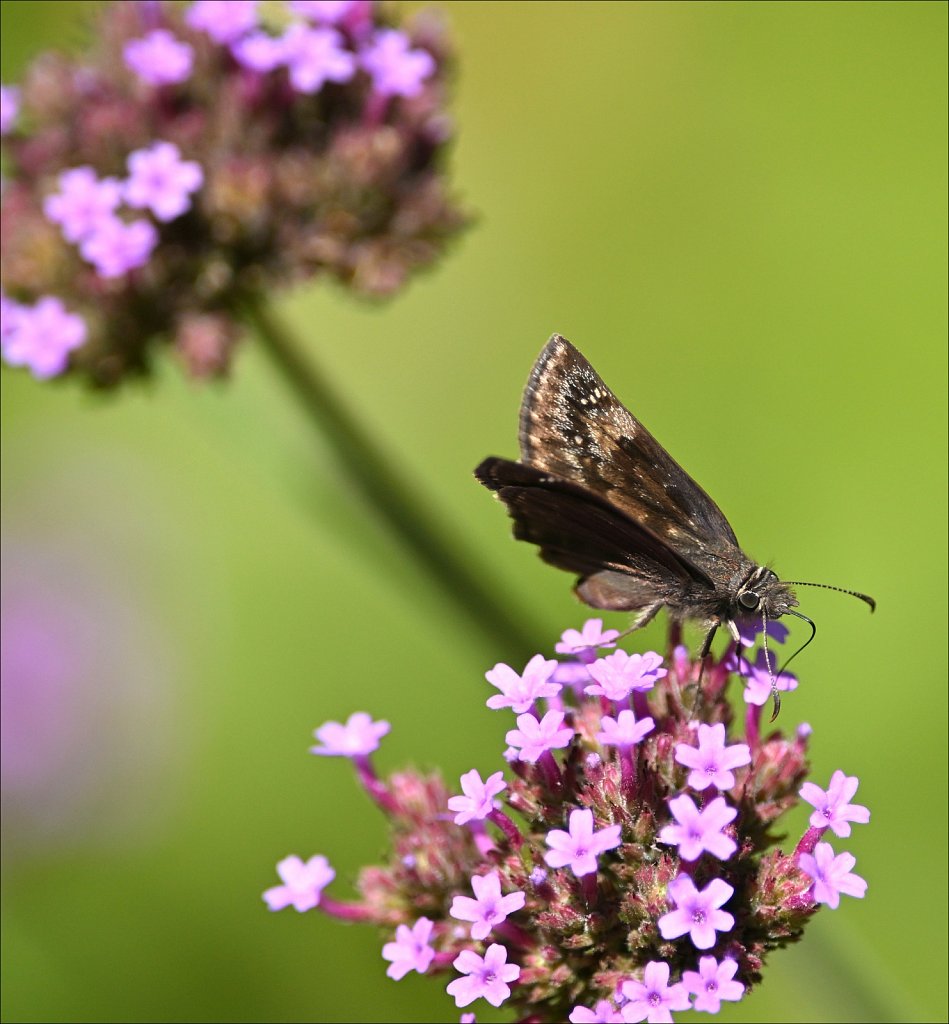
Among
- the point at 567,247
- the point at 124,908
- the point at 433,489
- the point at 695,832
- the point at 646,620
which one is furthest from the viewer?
the point at 567,247

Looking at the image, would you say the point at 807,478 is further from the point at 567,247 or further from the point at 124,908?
the point at 124,908

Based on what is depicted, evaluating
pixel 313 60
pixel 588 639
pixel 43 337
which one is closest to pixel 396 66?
pixel 313 60

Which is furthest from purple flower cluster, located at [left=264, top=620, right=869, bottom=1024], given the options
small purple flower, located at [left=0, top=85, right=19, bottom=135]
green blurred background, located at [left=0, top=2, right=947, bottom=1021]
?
small purple flower, located at [left=0, top=85, right=19, bottom=135]

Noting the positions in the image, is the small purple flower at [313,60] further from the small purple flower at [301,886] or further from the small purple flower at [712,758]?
the small purple flower at [712,758]

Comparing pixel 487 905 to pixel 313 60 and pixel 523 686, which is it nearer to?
pixel 523 686

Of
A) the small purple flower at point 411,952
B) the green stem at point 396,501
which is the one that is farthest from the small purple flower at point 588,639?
the green stem at point 396,501

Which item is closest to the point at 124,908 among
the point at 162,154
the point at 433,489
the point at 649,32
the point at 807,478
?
the point at 433,489

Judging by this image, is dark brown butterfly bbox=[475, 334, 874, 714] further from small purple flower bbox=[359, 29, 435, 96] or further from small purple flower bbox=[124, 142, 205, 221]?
small purple flower bbox=[359, 29, 435, 96]
